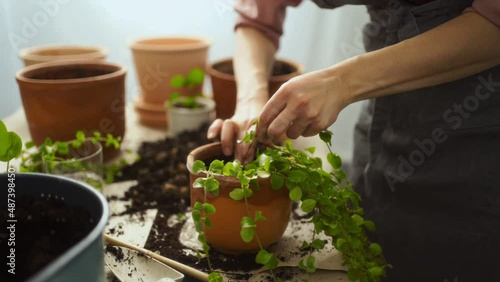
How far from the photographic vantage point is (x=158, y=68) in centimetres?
134

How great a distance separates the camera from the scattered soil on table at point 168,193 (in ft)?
2.60

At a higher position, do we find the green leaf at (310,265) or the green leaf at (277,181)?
the green leaf at (277,181)

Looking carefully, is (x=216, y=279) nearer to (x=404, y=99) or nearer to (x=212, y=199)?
(x=212, y=199)

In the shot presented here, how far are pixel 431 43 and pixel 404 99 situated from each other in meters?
0.25

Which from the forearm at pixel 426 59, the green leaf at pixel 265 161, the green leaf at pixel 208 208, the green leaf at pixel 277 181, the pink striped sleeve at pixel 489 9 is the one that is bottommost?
the green leaf at pixel 208 208

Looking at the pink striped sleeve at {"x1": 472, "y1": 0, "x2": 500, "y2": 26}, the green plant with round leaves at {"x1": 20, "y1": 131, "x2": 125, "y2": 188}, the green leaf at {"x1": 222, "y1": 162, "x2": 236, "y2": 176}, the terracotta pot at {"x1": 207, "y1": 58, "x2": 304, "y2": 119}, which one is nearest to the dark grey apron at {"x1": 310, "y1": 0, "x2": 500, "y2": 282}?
the pink striped sleeve at {"x1": 472, "y1": 0, "x2": 500, "y2": 26}

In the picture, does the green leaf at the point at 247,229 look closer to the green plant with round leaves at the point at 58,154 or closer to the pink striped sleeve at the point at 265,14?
the green plant with round leaves at the point at 58,154

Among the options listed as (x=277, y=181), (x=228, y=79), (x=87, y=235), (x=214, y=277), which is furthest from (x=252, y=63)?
(x=87, y=235)

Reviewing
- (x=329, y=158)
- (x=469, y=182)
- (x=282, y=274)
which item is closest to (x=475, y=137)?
(x=469, y=182)

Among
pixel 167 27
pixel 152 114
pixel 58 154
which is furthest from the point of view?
pixel 167 27

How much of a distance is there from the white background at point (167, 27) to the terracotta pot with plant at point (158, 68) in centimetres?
19

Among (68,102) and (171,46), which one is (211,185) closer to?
(68,102)

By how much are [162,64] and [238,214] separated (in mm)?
696

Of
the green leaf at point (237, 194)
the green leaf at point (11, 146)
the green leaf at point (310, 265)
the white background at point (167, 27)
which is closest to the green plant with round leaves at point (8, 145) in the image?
the green leaf at point (11, 146)
